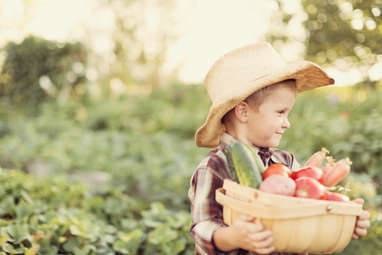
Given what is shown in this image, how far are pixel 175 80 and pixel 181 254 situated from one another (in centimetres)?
959

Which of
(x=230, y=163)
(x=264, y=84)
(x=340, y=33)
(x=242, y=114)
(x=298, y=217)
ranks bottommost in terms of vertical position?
(x=298, y=217)

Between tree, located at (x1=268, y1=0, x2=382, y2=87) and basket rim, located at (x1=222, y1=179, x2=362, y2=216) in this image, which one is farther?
tree, located at (x1=268, y1=0, x2=382, y2=87)

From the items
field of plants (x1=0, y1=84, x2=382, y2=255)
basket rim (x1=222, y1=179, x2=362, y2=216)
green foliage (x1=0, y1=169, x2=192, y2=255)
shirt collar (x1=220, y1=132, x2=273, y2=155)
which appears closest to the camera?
basket rim (x1=222, y1=179, x2=362, y2=216)

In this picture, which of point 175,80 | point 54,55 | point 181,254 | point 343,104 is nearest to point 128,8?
point 175,80

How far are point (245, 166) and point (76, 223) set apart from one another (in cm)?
191

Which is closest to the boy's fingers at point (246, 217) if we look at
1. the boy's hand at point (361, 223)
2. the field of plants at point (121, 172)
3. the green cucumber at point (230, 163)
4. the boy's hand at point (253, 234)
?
the boy's hand at point (253, 234)

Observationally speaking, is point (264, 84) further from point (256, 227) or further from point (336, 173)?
point (256, 227)

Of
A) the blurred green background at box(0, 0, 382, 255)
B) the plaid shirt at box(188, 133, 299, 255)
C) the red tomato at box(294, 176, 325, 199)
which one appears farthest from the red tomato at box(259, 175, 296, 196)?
the blurred green background at box(0, 0, 382, 255)

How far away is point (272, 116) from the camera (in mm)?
1856

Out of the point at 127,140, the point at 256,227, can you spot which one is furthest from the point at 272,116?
the point at 127,140

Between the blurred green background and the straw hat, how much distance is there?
4.03 ft

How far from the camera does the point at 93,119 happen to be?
883cm

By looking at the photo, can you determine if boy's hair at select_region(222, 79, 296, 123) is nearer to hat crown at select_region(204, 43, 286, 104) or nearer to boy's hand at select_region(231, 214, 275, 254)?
hat crown at select_region(204, 43, 286, 104)

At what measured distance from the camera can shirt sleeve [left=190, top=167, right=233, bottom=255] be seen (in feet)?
5.89
